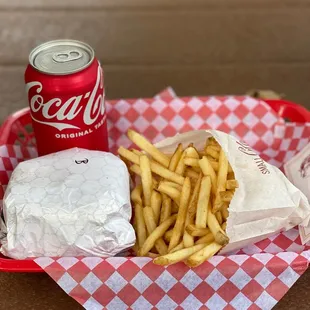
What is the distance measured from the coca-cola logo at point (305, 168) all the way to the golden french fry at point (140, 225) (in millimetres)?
400

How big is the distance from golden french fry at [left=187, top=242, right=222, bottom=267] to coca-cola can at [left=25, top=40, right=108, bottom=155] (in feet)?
1.41

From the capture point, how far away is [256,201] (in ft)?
4.13

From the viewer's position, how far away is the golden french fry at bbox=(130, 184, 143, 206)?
136 cm

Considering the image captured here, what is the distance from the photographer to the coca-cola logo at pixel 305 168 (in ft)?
4.75

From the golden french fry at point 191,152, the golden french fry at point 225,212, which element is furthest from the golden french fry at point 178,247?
the golden french fry at point 191,152

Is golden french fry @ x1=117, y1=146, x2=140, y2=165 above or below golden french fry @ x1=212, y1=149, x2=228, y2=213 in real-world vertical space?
below

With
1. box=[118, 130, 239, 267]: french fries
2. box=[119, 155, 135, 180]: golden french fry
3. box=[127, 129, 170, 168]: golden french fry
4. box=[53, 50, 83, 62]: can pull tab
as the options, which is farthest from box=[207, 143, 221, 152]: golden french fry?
box=[53, 50, 83, 62]: can pull tab

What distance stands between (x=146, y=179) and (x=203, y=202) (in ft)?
0.53

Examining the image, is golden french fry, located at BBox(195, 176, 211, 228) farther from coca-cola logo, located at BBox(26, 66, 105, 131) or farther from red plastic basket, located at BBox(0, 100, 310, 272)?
red plastic basket, located at BBox(0, 100, 310, 272)

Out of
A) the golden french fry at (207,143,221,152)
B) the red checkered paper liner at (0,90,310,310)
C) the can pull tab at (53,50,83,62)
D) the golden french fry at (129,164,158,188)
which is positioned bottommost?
the red checkered paper liner at (0,90,310,310)

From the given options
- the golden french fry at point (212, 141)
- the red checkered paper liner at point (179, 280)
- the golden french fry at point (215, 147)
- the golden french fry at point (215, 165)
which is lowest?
the red checkered paper liner at point (179, 280)

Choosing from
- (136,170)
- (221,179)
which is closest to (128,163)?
(136,170)

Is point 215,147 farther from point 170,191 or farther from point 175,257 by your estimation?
point 175,257

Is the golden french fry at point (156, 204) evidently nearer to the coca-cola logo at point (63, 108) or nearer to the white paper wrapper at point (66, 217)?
the white paper wrapper at point (66, 217)
